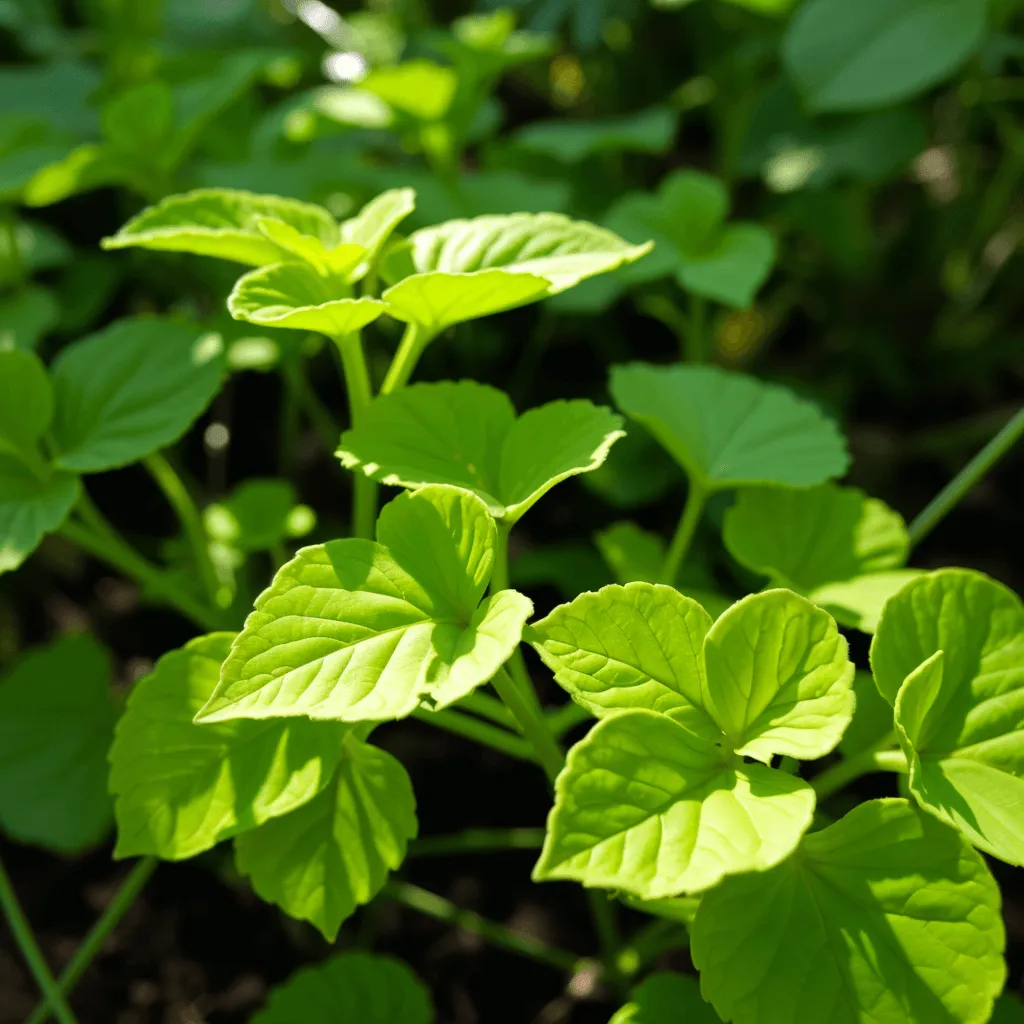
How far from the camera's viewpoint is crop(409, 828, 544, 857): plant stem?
41.5 inches

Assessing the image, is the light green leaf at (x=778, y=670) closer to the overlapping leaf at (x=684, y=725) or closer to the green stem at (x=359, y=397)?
the overlapping leaf at (x=684, y=725)

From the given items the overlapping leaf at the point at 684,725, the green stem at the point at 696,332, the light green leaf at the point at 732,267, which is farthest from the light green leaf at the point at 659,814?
the green stem at the point at 696,332

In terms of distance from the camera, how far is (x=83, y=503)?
890 millimetres

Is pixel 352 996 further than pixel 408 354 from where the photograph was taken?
Yes

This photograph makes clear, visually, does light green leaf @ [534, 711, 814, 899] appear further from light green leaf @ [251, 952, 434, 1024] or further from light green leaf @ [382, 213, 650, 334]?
light green leaf @ [251, 952, 434, 1024]

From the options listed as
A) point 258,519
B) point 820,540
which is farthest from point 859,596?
point 258,519

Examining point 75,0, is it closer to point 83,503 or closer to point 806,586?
point 83,503

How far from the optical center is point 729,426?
0.91 m

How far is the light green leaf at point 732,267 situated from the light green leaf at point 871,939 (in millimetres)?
578

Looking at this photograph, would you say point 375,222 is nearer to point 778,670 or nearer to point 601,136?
point 778,670

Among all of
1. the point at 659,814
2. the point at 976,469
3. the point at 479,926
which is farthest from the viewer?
the point at 479,926

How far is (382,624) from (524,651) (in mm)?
625

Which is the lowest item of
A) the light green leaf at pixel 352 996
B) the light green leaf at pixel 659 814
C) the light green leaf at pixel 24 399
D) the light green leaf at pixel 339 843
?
the light green leaf at pixel 352 996

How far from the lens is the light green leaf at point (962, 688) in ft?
1.99
